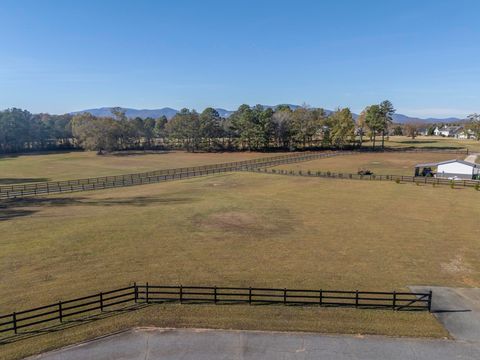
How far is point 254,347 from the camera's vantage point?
1296 centimetres

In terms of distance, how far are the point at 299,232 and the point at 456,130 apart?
200 metres

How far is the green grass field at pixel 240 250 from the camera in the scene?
1502cm

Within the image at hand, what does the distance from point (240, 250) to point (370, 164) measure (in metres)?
58.2

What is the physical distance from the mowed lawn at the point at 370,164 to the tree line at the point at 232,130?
17.9m

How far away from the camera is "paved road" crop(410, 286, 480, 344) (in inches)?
549

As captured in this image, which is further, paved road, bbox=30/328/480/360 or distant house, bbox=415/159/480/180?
distant house, bbox=415/159/480/180

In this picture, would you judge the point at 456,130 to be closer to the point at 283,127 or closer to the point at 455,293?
the point at 283,127

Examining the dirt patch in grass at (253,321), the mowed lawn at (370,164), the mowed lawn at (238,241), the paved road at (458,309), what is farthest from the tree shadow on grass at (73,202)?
the mowed lawn at (370,164)

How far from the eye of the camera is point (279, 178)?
181ft

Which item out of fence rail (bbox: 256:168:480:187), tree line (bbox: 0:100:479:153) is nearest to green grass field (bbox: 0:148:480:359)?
fence rail (bbox: 256:168:480:187)

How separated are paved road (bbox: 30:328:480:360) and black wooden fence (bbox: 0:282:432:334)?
2.14 meters

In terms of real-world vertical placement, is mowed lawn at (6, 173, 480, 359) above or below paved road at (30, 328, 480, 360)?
above

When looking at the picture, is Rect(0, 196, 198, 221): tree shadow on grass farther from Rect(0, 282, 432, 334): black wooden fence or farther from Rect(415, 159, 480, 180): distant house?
Rect(415, 159, 480, 180): distant house

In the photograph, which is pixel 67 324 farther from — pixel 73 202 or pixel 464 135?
pixel 464 135
